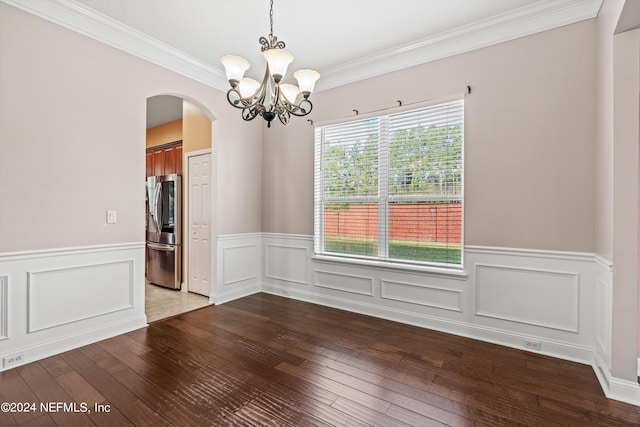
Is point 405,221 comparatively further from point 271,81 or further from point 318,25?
point 318,25

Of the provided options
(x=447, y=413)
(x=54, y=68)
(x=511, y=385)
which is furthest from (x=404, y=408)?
(x=54, y=68)

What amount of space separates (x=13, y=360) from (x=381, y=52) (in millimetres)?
4453

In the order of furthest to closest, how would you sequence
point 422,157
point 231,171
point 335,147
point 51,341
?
point 231,171
point 335,147
point 422,157
point 51,341

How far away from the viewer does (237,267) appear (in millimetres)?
4355

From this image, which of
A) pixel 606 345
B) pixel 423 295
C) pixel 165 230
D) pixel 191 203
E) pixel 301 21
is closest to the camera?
pixel 606 345

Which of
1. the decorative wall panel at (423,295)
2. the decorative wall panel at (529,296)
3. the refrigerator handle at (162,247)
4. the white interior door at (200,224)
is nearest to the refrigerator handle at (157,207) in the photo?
the refrigerator handle at (162,247)

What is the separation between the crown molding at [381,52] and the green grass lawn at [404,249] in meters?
1.97

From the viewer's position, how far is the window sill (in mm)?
3111

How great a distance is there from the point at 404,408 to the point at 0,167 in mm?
3470

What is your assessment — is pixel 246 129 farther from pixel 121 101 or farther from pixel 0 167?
pixel 0 167

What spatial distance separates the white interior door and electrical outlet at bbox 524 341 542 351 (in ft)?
12.7

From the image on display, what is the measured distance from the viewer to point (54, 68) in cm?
266

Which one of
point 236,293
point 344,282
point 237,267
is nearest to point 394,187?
point 344,282

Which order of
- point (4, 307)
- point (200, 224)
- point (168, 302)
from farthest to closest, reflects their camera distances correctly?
point (200, 224) < point (168, 302) < point (4, 307)
